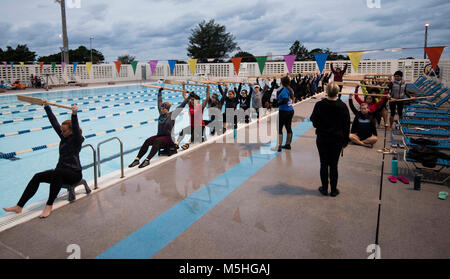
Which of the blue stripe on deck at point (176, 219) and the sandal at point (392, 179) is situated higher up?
the sandal at point (392, 179)

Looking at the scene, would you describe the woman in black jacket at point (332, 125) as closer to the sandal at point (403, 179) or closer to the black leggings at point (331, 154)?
the black leggings at point (331, 154)

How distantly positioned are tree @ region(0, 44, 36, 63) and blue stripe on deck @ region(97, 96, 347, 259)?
1611 inches

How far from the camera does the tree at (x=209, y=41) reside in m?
51.5

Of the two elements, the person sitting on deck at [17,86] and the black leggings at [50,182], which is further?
the person sitting on deck at [17,86]

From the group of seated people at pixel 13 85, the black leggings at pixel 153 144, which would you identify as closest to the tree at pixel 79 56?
the group of seated people at pixel 13 85

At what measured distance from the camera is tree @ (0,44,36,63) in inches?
1415

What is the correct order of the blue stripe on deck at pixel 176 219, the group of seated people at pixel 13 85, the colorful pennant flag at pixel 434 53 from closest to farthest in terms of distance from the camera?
the blue stripe on deck at pixel 176 219 < the colorful pennant flag at pixel 434 53 < the group of seated people at pixel 13 85

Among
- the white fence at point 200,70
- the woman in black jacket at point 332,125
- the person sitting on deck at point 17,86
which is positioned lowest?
the woman in black jacket at point 332,125

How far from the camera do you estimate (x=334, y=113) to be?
4.04 meters

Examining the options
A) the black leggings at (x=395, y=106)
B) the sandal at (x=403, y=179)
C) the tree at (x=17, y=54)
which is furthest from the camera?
the tree at (x=17, y=54)

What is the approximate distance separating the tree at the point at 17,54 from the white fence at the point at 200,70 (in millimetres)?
12622

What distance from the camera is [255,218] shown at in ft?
12.0
